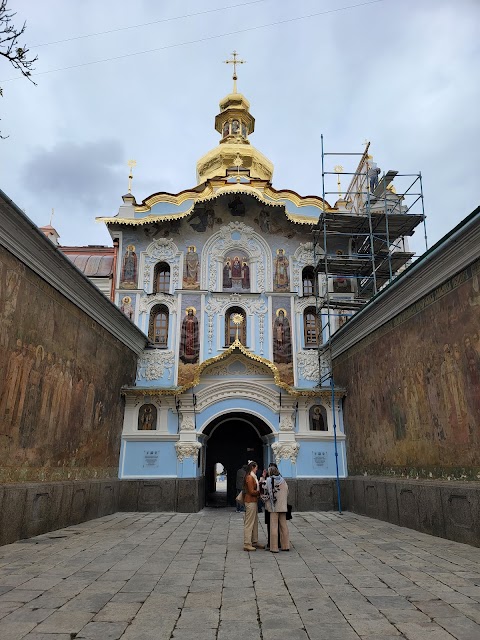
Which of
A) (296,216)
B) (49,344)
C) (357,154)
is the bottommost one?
(49,344)

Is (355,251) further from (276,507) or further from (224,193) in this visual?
(276,507)

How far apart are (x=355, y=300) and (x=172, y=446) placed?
7.63 meters

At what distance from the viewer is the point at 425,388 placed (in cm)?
1012

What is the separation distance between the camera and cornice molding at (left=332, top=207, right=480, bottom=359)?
8.43 metres

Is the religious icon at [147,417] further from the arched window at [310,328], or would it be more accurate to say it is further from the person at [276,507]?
the person at [276,507]

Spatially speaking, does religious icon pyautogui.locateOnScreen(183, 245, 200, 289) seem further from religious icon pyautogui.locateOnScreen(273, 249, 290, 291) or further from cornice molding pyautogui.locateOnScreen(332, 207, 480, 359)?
cornice molding pyautogui.locateOnScreen(332, 207, 480, 359)

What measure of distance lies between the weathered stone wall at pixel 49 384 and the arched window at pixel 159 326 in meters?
2.97

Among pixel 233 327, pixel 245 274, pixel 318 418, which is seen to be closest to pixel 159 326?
pixel 233 327

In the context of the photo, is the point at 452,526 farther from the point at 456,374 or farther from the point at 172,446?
the point at 172,446

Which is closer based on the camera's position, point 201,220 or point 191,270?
point 191,270

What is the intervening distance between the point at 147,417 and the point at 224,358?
121 inches

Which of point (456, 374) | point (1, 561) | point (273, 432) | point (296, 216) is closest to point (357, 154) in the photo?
point (296, 216)

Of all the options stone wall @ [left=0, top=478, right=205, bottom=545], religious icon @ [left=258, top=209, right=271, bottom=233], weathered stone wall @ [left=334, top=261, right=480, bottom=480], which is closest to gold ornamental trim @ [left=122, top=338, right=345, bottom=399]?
weathered stone wall @ [left=334, top=261, right=480, bottom=480]

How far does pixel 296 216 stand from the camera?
18.0 meters
